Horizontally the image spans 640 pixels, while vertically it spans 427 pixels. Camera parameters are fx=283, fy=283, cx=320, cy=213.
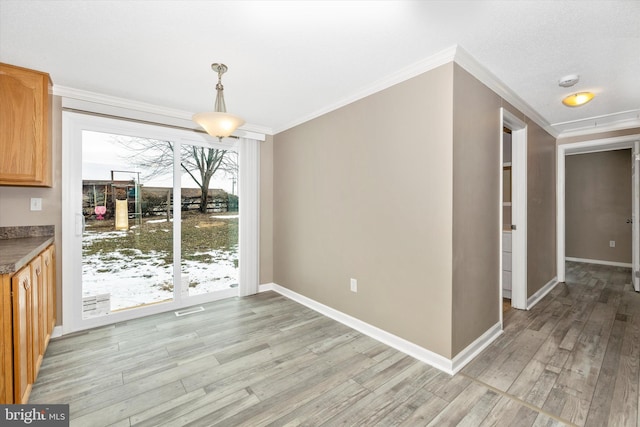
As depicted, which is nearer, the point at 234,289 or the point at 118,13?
the point at 118,13

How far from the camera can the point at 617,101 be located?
311cm

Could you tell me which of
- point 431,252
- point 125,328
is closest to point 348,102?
point 431,252

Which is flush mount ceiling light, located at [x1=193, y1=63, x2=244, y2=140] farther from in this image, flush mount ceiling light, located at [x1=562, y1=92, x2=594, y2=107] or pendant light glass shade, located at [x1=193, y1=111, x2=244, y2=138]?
flush mount ceiling light, located at [x1=562, y1=92, x2=594, y2=107]

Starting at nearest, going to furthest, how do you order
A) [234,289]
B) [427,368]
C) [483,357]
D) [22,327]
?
[22,327] < [427,368] < [483,357] < [234,289]

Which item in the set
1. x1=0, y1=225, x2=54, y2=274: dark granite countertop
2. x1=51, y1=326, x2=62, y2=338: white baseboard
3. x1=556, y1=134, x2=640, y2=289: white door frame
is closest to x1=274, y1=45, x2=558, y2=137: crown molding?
x1=556, y1=134, x2=640, y2=289: white door frame

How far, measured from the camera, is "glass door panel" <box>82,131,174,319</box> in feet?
9.96

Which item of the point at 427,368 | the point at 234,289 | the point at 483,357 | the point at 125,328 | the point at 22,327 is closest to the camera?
the point at 22,327

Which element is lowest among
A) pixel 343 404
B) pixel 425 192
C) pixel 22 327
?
pixel 343 404

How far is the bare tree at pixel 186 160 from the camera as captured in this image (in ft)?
11.0

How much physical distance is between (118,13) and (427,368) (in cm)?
323

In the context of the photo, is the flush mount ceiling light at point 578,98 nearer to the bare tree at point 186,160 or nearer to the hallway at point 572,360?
the hallway at point 572,360

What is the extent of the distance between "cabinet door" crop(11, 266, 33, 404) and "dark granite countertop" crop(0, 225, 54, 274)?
8 cm

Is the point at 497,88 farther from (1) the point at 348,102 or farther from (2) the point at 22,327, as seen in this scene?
(2) the point at 22,327

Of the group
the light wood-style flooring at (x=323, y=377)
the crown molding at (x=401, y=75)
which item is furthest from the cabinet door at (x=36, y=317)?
the crown molding at (x=401, y=75)
